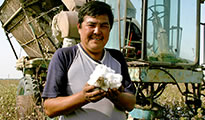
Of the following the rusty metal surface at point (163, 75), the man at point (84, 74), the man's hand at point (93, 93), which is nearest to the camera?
the man's hand at point (93, 93)

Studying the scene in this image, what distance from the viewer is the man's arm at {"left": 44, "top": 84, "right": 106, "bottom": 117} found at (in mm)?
1331

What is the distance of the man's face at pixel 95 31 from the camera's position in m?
→ 1.58

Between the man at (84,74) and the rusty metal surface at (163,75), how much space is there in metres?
1.85

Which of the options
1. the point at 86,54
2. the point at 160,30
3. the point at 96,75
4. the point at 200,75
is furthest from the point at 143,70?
the point at 96,75

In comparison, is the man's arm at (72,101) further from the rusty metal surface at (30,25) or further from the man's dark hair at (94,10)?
the rusty metal surface at (30,25)

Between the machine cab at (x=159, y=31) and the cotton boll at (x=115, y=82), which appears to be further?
the machine cab at (x=159, y=31)

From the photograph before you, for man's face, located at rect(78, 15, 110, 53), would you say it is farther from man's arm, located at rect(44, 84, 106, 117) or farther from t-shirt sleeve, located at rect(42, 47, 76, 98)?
man's arm, located at rect(44, 84, 106, 117)

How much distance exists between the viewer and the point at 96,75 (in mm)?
1333

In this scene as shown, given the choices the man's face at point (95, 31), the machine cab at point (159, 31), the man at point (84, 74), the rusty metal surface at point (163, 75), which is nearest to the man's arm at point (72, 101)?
the man at point (84, 74)

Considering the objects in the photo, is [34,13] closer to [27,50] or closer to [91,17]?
[27,50]

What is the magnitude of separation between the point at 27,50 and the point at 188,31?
4.32 m

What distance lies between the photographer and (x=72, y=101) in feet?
4.68

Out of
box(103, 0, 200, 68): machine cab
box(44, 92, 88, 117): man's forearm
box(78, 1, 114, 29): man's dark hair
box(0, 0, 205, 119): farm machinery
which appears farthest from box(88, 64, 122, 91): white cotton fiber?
box(103, 0, 200, 68): machine cab

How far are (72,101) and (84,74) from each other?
20cm
